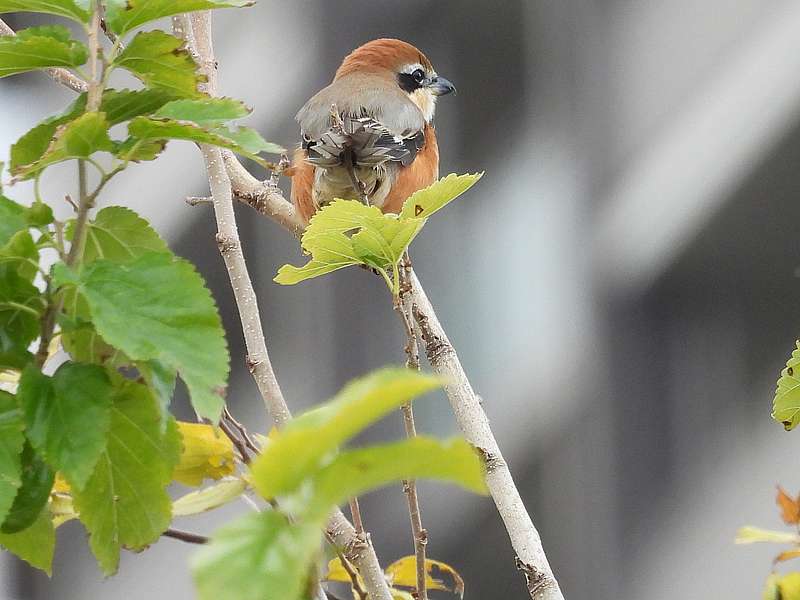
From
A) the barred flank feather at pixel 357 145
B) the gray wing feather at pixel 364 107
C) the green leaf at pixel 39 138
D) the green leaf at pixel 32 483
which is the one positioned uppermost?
the gray wing feather at pixel 364 107

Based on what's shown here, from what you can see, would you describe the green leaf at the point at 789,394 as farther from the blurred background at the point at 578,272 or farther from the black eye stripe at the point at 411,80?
the blurred background at the point at 578,272

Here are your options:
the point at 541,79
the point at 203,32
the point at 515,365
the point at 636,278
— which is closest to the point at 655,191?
the point at 636,278

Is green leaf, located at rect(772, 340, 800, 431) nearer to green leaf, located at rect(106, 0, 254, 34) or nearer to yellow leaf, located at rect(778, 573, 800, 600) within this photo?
yellow leaf, located at rect(778, 573, 800, 600)

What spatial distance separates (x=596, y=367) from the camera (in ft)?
8.19

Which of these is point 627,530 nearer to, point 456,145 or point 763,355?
point 763,355

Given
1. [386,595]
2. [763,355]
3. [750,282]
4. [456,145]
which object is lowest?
[386,595]

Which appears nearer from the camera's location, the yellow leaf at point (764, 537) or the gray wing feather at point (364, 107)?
the yellow leaf at point (764, 537)

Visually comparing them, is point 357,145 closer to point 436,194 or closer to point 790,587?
point 436,194

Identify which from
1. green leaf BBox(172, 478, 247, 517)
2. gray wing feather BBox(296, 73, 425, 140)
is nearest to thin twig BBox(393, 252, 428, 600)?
green leaf BBox(172, 478, 247, 517)

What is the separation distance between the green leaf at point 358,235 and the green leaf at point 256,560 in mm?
284

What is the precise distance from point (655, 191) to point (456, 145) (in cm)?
51

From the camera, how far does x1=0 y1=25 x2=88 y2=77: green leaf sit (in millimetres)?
437

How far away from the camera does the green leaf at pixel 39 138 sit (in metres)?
0.45

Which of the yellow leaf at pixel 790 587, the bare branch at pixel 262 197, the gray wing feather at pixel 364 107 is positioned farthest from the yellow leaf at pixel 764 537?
the gray wing feather at pixel 364 107
